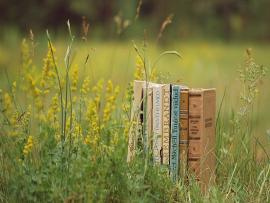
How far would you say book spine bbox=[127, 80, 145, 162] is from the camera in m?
4.25

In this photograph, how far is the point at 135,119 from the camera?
14.4ft

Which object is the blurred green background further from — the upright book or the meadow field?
the upright book

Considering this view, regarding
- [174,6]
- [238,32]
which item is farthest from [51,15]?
[238,32]

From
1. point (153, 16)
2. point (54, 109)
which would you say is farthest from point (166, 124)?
point (153, 16)

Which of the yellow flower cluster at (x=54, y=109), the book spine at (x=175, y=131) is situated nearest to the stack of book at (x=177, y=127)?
the book spine at (x=175, y=131)

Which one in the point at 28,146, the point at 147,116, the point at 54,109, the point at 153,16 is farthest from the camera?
the point at 153,16

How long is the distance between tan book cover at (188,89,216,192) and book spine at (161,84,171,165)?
148 mm

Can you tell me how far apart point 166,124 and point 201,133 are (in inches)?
8.2

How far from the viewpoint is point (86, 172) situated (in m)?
3.92

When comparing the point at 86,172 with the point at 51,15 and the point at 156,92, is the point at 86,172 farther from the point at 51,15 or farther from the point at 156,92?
the point at 51,15

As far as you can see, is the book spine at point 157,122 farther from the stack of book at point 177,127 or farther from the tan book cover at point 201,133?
the tan book cover at point 201,133

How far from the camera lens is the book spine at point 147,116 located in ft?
14.0

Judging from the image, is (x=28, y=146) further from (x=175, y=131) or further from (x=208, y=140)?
(x=208, y=140)

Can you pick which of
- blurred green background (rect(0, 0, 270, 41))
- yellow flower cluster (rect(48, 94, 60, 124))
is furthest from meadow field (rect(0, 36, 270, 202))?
blurred green background (rect(0, 0, 270, 41))
